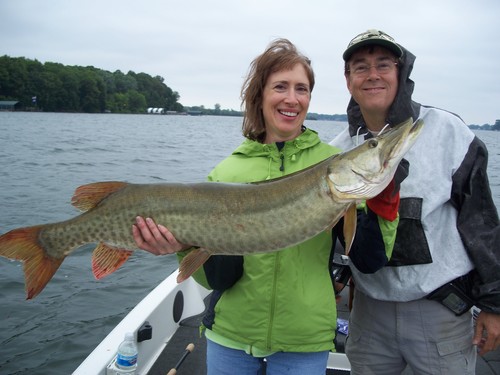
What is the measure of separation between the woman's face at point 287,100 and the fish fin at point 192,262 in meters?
0.81

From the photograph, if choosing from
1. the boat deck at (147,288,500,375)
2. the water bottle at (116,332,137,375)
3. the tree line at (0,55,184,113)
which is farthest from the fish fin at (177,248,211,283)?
the tree line at (0,55,184,113)

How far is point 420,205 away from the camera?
2676mm

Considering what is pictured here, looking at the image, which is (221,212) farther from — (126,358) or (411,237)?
(126,358)

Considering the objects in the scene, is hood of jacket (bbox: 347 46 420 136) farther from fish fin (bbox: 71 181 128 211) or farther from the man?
fish fin (bbox: 71 181 128 211)

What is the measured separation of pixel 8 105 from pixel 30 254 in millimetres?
76514

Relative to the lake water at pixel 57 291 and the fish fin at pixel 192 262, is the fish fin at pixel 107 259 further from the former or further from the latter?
the lake water at pixel 57 291

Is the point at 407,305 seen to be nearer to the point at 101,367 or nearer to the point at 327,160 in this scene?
the point at 327,160

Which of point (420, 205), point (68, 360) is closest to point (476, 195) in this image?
point (420, 205)

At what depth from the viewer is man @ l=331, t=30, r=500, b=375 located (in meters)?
2.64

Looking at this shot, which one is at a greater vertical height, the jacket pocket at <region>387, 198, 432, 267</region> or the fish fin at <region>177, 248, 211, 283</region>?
the jacket pocket at <region>387, 198, 432, 267</region>

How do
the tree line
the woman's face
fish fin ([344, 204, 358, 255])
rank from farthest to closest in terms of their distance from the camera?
the tree line < the woman's face < fish fin ([344, 204, 358, 255])

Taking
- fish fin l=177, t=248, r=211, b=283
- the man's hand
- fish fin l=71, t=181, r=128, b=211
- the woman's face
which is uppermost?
the woman's face

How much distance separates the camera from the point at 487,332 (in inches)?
105

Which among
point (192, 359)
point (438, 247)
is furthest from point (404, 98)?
point (192, 359)
